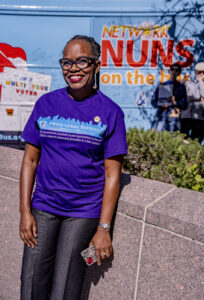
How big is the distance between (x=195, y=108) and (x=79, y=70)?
5.92 m

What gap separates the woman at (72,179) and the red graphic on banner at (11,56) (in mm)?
5709

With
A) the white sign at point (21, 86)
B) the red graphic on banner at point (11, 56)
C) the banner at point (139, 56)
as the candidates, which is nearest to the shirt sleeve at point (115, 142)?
the white sign at point (21, 86)

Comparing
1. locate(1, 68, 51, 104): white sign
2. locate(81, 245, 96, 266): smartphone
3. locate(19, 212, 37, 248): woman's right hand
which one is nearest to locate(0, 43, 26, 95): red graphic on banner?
locate(1, 68, 51, 104): white sign

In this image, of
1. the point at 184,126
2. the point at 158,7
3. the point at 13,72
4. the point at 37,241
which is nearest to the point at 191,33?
the point at 158,7

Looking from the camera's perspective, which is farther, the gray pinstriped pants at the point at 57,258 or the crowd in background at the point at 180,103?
the crowd in background at the point at 180,103

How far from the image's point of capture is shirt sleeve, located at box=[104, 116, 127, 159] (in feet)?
6.13

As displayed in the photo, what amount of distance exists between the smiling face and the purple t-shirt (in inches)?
3.5

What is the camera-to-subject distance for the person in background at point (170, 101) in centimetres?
736

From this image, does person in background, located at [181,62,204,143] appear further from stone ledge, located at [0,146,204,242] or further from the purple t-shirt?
the purple t-shirt

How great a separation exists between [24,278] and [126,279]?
0.66 metres

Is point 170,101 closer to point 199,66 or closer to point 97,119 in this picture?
point 199,66

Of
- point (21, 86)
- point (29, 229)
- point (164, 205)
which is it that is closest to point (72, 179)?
point (29, 229)

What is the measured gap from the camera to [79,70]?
1.96m

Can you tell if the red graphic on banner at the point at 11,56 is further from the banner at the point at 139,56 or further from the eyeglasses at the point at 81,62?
the eyeglasses at the point at 81,62
